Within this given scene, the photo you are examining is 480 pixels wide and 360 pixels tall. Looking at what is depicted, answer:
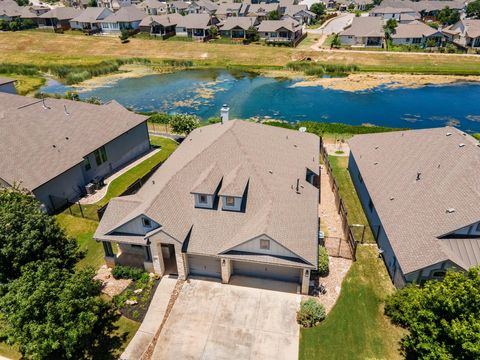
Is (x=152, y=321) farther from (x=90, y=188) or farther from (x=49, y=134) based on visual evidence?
(x=49, y=134)

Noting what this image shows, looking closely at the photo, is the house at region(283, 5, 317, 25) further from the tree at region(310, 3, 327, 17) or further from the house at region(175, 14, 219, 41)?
the house at region(175, 14, 219, 41)

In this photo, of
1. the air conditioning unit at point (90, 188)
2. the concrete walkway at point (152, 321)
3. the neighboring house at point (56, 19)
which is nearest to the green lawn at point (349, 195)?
the concrete walkway at point (152, 321)

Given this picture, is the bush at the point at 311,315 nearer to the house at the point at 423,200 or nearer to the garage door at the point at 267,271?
the garage door at the point at 267,271

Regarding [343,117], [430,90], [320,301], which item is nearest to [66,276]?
[320,301]

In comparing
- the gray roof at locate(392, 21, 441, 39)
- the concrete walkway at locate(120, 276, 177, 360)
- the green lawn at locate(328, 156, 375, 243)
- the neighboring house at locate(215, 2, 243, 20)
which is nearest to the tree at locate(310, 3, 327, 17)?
the neighboring house at locate(215, 2, 243, 20)

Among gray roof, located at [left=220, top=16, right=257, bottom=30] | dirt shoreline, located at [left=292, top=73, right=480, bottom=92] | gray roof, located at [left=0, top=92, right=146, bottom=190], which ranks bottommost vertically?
dirt shoreline, located at [left=292, top=73, right=480, bottom=92]

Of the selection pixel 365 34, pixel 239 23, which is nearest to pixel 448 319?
pixel 365 34
